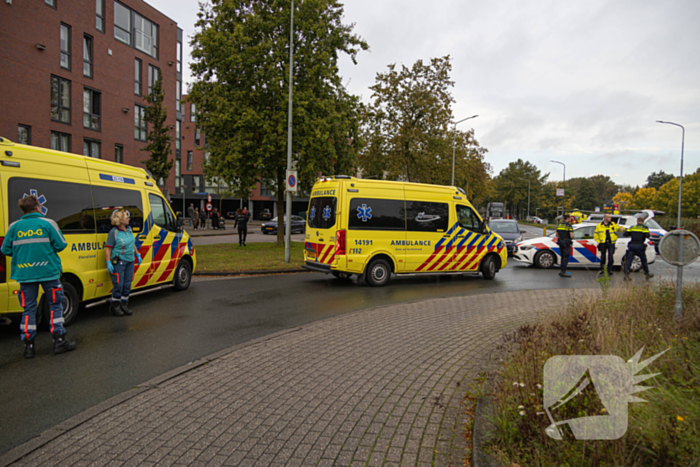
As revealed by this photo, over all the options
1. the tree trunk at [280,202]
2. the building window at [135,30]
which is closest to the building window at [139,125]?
the building window at [135,30]

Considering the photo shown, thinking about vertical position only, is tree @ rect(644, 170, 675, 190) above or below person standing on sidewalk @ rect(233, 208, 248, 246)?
above

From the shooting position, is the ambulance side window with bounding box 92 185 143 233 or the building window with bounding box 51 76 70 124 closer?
the ambulance side window with bounding box 92 185 143 233

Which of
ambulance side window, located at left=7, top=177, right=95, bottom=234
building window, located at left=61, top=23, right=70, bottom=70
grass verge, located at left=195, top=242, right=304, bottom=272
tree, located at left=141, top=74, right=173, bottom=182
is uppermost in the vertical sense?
building window, located at left=61, top=23, right=70, bottom=70

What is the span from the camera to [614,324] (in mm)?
4543

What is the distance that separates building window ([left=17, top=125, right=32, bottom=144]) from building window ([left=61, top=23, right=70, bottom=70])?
3.90m

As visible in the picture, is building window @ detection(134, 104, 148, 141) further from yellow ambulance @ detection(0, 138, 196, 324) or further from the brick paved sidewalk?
the brick paved sidewalk

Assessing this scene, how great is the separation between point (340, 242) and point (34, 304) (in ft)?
20.9

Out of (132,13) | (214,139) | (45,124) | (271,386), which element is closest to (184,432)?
(271,386)

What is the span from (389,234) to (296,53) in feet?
33.5

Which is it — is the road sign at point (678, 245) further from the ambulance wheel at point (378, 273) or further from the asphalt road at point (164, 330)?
the ambulance wheel at point (378, 273)

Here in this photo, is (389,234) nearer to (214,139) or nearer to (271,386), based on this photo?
(271,386)

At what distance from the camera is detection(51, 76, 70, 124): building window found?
76.9 ft

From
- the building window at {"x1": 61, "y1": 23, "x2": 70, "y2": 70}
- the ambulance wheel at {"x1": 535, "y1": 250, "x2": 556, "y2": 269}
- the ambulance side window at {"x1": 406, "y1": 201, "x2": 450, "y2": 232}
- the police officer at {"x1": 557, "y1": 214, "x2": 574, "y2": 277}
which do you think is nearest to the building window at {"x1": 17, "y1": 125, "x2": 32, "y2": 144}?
the building window at {"x1": 61, "y1": 23, "x2": 70, "y2": 70}

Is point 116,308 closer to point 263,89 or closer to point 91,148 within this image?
point 263,89
